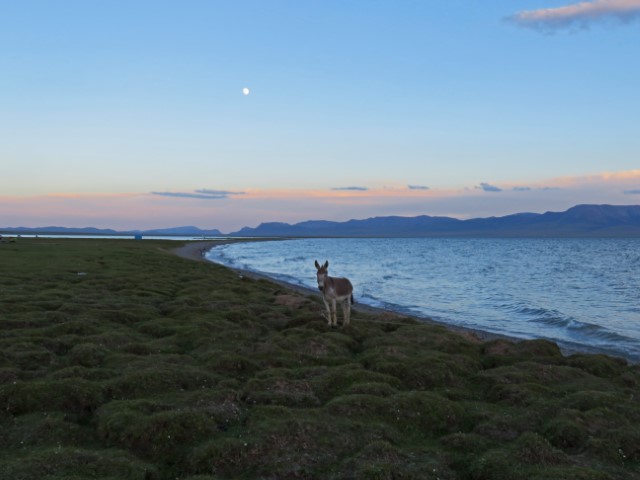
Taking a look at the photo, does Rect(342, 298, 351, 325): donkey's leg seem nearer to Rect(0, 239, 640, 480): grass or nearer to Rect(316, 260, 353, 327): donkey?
Rect(316, 260, 353, 327): donkey

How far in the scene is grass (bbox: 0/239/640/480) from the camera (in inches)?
418

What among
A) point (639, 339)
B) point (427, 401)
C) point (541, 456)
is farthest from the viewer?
point (639, 339)

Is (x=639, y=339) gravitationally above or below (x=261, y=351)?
below

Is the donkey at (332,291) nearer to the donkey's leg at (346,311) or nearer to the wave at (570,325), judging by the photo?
the donkey's leg at (346,311)

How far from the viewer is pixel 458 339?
2303 centimetres

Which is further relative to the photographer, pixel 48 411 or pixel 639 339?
pixel 639 339

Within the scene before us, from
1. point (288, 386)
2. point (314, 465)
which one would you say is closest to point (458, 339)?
point (288, 386)

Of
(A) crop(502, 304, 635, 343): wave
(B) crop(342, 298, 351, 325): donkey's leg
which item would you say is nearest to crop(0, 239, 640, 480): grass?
(B) crop(342, 298, 351, 325): donkey's leg

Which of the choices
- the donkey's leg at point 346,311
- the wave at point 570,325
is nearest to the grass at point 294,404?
the donkey's leg at point 346,311

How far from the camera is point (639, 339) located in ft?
110

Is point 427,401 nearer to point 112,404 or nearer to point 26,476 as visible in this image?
point 112,404

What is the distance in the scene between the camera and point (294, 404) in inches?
549

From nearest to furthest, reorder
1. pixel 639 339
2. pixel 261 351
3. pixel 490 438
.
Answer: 1. pixel 490 438
2. pixel 261 351
3. pixel 639 339

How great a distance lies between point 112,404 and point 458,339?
593 inches
